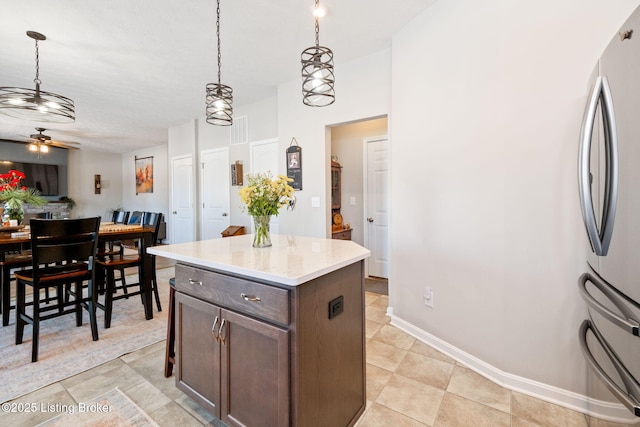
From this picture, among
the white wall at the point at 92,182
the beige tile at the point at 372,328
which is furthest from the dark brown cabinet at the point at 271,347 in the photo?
the white wall at the point at 92,182

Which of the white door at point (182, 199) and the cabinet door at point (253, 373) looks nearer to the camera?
the cabinet door at point (253, 373)

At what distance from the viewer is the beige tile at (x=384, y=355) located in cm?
216

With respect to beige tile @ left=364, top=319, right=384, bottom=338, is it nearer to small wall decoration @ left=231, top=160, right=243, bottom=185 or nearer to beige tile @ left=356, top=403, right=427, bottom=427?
beige tile @ left=356, top=403, right=427, bottom=427

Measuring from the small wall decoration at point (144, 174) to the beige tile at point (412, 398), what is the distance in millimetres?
8664

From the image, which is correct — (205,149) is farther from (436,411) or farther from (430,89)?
(436,411)

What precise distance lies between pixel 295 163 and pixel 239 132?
1.60m

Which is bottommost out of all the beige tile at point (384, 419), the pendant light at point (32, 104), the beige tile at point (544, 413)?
the beige tile at point (384, 419)

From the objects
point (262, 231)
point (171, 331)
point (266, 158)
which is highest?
point (266, 158)

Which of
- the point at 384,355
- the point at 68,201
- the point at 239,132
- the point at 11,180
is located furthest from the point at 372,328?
the point at 68,201

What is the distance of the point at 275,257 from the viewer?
5.00 feet

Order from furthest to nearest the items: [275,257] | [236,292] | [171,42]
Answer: [171,42], [275,257], [236,292]

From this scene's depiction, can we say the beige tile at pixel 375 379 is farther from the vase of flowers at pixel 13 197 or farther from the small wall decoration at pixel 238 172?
the vase of flowers at pixel 13 197

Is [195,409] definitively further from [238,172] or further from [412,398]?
[238,172]

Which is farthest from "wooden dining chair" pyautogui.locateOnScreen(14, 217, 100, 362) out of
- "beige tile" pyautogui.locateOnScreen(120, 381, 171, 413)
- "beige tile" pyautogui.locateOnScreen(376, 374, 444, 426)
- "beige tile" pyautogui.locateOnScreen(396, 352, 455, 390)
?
"beige tile" pyautogui.locateOnScreen(396, 352, 455, 390)
